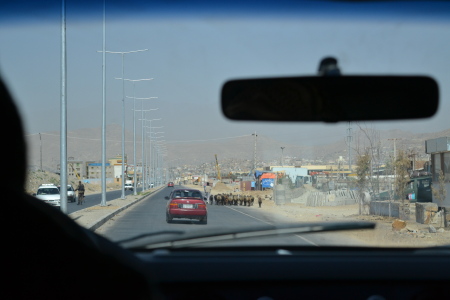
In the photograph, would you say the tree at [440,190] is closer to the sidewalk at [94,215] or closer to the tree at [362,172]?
the tree at [362,172]

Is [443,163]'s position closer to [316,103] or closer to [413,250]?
[413,250]

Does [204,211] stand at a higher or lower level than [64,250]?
→ lower

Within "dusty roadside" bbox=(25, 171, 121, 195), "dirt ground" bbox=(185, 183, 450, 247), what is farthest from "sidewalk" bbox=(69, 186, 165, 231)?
"dirt ground" bbox=(185, 183, 450, 247)

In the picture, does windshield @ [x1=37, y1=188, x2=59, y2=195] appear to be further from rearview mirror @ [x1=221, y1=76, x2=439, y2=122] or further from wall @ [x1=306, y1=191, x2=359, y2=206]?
rearview mirror @ [x1=221, y1=76, x2=439, y2=122]

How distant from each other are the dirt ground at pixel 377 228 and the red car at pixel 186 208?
390 cm

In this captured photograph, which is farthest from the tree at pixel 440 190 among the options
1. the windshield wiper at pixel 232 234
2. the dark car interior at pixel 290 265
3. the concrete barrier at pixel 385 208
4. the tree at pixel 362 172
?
the dark car interior at pixel 290 265

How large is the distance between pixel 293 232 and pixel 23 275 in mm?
3110

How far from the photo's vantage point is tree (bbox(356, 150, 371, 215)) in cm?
674

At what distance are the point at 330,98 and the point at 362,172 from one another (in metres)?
3.66

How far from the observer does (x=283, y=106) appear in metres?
3.71

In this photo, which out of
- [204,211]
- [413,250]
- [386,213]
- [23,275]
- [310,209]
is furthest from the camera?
[204,211]

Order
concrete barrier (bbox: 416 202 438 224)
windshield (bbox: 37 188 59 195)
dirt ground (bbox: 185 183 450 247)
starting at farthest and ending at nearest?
1. windshield (bbox: 37 188 59 195)
2. concrete barrier (bbox: 416 202 438 224)
3. dirt ground (bbox: 185 183 450 247)

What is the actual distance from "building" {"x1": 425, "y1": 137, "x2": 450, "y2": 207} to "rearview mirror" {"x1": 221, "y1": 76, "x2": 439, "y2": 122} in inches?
80.2

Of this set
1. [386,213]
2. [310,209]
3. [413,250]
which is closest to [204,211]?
[310,209]
